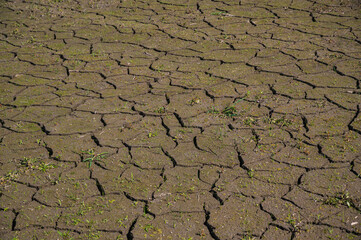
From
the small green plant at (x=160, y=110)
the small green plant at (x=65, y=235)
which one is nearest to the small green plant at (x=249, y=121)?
the small green plant at (x=160, y=110)

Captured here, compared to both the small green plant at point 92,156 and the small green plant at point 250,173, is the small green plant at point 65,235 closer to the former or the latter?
the small green plant at point 92,156

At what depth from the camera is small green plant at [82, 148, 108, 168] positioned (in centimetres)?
297

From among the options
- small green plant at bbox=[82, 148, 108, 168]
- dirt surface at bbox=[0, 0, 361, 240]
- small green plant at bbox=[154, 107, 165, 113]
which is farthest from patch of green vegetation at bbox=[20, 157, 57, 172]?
small green plant at bbox=[154, 107, 165, 113]

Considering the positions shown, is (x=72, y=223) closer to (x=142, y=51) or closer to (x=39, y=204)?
(x=39, y=204)

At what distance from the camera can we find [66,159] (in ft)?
9.81

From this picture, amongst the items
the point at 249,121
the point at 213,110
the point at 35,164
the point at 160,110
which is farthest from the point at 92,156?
the point at 249,121

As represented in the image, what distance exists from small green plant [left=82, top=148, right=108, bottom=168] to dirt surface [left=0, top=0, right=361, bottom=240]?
11mm

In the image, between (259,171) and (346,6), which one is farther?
(346,6)

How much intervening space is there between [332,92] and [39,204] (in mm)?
2562

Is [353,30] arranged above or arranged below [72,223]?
above

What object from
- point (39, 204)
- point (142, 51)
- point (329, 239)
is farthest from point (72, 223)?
point (142, 51)

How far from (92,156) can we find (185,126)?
77 cm

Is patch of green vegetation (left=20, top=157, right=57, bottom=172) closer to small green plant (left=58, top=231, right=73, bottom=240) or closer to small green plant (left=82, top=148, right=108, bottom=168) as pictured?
small green plant (left=82, top=148, right=108, bottom=168)

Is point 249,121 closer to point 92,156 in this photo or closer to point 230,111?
point 230,111
